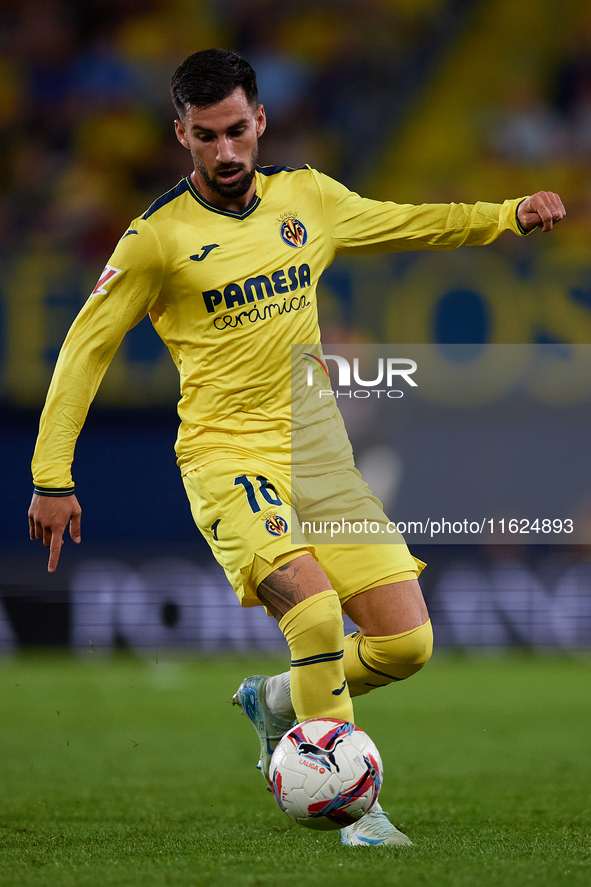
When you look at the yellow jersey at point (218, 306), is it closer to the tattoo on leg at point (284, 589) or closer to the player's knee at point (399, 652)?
the tattoo on leg at point (284, 589)

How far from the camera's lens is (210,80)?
3.79 meters

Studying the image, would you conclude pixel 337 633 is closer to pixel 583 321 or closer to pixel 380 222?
pixel 380 222

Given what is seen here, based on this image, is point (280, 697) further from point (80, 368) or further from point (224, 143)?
point (224, 143)

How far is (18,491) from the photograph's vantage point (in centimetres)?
972

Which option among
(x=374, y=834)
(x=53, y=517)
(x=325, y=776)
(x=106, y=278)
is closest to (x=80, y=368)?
(x=106, y=278)

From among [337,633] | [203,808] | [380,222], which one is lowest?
[203,808]

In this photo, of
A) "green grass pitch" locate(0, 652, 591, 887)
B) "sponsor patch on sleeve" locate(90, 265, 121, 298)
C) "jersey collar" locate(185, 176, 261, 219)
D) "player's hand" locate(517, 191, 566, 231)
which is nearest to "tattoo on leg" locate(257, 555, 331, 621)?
"green grass pitch" locate(0, 652, 591, 887)

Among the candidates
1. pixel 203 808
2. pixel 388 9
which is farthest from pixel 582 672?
pixel 388 9

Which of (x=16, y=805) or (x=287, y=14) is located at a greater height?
(x=287, y=14)

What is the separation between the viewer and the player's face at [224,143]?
3.79 metres

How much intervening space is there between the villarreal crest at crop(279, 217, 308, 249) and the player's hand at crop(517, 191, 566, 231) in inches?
30.7

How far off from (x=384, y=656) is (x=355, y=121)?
9714mm

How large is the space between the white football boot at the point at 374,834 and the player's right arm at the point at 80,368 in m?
1.36

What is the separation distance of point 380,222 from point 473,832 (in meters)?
2.21
